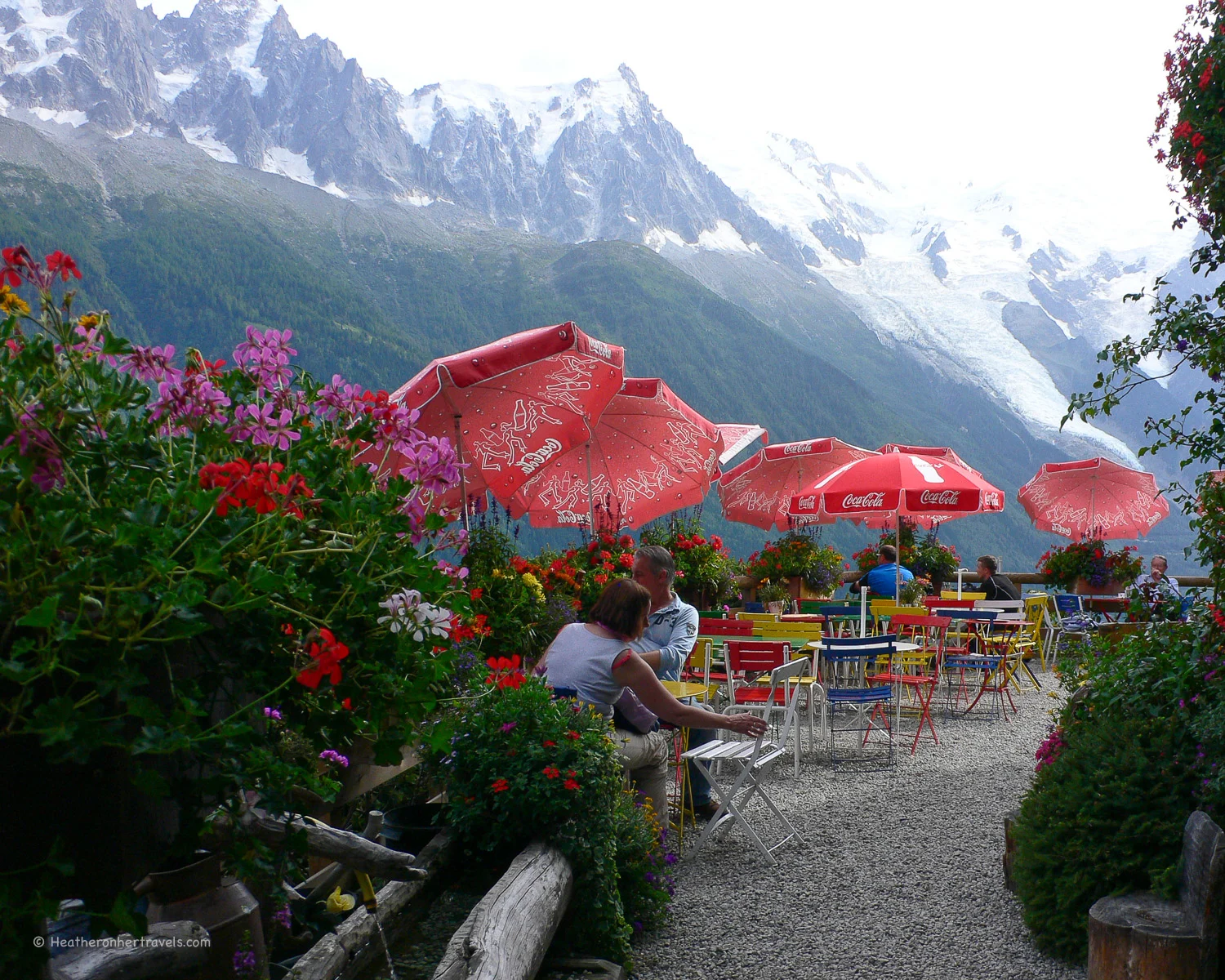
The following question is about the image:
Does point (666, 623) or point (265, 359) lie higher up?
point (265, 359)

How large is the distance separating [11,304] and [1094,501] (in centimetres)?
1675

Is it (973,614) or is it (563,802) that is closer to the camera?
(563,802)

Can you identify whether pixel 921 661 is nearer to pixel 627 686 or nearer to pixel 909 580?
pixel 909 580

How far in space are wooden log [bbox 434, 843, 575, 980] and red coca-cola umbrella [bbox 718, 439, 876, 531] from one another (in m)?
10.5

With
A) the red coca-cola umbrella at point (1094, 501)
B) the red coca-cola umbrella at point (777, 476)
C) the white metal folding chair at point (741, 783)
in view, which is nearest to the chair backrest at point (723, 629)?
the white metal folding chair at point (741, 783)

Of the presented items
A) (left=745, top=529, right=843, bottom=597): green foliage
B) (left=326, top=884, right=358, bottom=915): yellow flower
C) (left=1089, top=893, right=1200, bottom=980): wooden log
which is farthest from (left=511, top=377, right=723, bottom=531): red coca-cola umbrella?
(left=1089, top=893, right=1200, bottom=980): wooden log

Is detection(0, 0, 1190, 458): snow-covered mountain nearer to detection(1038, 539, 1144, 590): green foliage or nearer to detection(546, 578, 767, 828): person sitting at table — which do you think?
detection(1038, 539, 1144, 590): green foliage

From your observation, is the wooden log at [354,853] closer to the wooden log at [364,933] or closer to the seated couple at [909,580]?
the wooden log at [364,933]

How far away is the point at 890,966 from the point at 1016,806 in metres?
2.33

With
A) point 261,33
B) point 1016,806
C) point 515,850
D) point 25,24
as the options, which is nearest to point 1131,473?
point 1016,806

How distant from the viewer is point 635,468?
9820mm

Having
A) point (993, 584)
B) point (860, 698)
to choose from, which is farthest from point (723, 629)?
point (993, 584)

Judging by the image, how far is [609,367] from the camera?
22.3 ft

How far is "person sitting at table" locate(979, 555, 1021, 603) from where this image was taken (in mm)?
12258
